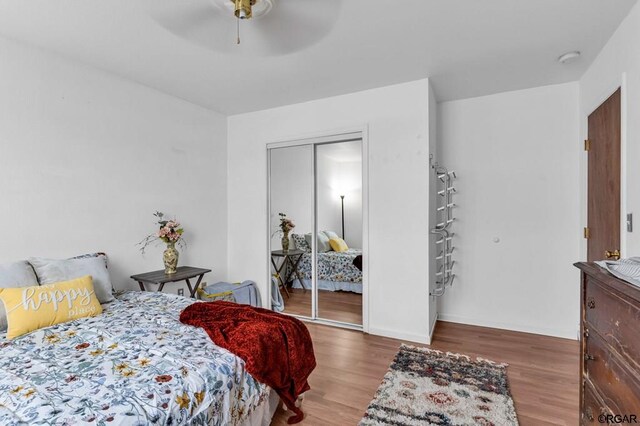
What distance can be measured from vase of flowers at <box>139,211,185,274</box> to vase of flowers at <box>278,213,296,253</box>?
4.01 ft

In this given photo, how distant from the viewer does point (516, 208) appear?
3469 millimetres

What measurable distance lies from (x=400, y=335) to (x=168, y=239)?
8.52ft

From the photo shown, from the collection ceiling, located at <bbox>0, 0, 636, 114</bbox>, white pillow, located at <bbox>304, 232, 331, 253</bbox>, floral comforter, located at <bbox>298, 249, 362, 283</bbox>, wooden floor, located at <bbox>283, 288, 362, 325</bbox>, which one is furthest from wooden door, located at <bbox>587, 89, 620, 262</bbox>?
white pillow, located at <bbox>304, 232, 331, 253</bbox>

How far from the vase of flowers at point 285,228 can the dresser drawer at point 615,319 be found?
306 cm

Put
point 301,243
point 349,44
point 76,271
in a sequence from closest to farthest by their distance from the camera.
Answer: point 76,271 < point 349,44 < point 301,243

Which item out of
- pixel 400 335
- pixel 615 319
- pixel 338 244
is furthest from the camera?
pixel 338 244

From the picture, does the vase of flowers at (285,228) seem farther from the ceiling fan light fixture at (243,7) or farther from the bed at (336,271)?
the ceiling fan light fixture at (243,7)

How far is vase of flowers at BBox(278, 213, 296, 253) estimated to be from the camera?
4035mm

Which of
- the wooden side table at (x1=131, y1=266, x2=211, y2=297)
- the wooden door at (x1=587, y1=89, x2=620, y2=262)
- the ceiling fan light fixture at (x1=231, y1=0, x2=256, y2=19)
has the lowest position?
the wooden side table at (x1=131, y1=266, x2=211, y2=297)

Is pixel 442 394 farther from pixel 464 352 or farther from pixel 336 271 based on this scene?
pixel 336 271

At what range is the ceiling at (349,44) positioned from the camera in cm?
203

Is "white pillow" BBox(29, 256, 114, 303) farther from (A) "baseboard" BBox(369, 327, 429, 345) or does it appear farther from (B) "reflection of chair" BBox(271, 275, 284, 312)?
(A) "baseboard" BBox(369, 327, 429, 345)

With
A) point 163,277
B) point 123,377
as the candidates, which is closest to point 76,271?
point 163,277

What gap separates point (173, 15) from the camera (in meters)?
2.00
